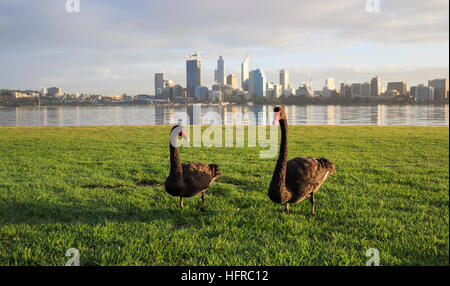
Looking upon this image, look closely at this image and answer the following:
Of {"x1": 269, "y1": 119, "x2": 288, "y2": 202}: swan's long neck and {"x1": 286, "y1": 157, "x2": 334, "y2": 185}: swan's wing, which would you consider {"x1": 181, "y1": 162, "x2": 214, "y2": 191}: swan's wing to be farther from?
{"x1": 286, "y1": 157, "x2": 334, "y2": 185}: swan's wing

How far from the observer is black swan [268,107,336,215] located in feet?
15.5

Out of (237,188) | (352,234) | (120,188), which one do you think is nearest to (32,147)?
(120,188)

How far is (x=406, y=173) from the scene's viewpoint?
27.3 ft

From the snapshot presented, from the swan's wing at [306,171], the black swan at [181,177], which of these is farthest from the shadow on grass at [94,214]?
the swan's wing at [306,171]

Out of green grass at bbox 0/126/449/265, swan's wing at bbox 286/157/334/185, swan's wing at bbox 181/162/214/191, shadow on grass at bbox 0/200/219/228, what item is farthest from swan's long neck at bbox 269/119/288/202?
swan's wing at bbox 181/162/214/191

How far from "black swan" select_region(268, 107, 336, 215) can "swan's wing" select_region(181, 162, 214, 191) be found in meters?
1.16

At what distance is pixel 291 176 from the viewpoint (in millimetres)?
4938

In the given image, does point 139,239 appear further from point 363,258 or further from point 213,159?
point 213,159

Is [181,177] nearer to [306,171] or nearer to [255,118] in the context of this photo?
[306,171]

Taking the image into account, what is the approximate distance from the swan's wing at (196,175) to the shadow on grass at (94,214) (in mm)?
477

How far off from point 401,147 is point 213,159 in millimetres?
8262

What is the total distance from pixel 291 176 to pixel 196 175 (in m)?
1.52

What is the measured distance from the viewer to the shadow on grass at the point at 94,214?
16.1ft
